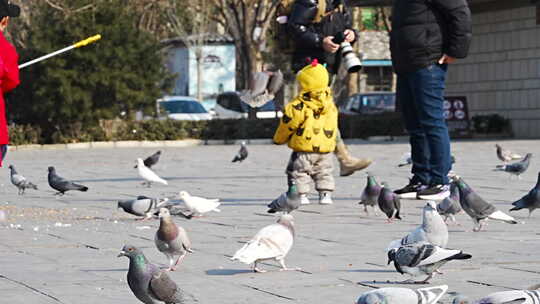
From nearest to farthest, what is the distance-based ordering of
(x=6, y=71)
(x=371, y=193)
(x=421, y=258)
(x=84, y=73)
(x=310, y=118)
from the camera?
(x=421, y=258) → (x=6, y=71) → (x=371, y=193) → (x=310, y=118) → (x=84, y=73)

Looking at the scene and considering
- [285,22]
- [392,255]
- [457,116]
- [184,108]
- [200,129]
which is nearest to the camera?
[392,255]

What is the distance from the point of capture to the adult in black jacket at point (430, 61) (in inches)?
434

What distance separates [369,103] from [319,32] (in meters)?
27.2

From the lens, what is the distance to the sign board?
3011cm

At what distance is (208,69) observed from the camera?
215 ft

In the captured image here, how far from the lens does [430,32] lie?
36.5 ft

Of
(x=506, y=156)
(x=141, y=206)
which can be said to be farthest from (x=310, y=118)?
(x=506, y=156)

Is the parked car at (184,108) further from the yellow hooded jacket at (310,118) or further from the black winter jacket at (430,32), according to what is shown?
the black winter jacket at (430,32)

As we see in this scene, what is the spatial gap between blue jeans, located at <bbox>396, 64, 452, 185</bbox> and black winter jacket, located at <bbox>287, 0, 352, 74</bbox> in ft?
2.96

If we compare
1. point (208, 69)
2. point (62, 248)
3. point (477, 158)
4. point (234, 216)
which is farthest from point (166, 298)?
point (208, 69)

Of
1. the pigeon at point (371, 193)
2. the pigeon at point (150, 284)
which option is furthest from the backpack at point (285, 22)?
the pigeon at point (150, 284)

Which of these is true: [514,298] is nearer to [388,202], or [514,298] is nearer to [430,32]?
[388,202]

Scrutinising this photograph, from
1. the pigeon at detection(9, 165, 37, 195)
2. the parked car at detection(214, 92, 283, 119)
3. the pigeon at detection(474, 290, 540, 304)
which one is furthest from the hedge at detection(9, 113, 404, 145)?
the pigeon at detection(474, 290, 540, 304)

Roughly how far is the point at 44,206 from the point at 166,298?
6.65 meters
